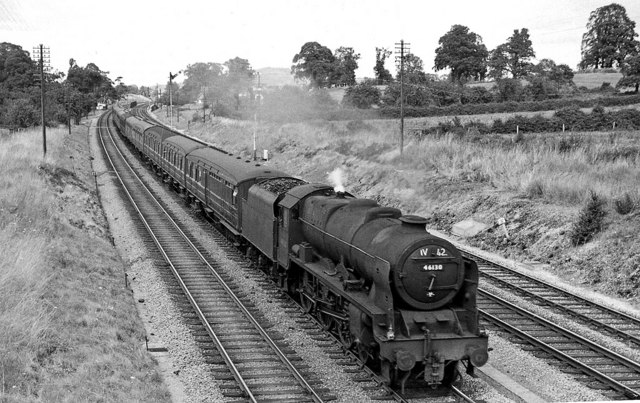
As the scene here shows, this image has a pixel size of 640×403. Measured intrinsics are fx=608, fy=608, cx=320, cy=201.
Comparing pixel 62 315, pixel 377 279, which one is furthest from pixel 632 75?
pixel 62 315

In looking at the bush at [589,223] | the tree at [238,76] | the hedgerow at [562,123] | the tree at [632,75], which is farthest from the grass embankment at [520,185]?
the tree at [238,76]

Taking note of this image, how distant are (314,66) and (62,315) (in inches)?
2599

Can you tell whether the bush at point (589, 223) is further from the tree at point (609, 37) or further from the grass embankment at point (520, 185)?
the tree at point (609, 37)

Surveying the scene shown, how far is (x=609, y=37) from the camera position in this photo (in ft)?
205

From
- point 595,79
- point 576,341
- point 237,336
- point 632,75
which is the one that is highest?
point 595,79

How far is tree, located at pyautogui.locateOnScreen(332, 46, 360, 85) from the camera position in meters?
76.8

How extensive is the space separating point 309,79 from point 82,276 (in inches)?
2461

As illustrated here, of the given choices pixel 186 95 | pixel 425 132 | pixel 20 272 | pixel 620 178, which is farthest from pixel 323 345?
pixel 186 95

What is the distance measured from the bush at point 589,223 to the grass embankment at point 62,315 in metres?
13.9

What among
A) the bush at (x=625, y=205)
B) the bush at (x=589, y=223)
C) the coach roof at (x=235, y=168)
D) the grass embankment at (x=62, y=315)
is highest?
the coach roof at (x=235, y=168)

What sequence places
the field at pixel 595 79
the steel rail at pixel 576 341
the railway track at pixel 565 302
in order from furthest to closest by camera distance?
the field at pixel 595 79
the railway track at pixel 565 302
the steel rail at pixel 576 341

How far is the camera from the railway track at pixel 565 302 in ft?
46.2

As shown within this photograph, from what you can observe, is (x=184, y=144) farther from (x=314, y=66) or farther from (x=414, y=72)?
(x=414, y=72)

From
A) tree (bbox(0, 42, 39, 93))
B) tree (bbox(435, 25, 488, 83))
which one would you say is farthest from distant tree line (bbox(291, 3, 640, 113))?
tree (bbox(0, 42, 39, 93))
